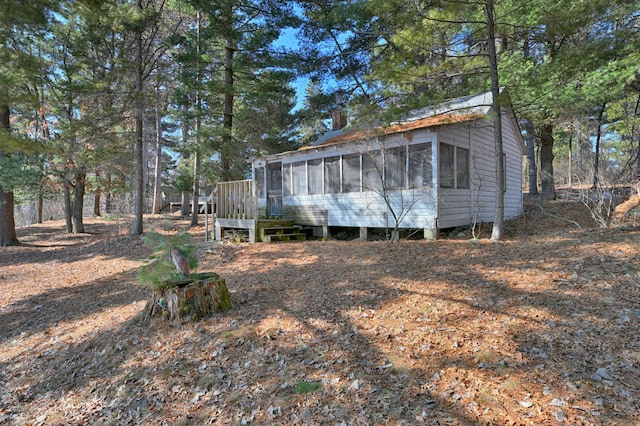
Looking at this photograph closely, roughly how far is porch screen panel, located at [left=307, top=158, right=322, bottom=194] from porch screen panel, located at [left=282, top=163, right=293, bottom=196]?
96cm

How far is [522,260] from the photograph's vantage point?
5.18 metres

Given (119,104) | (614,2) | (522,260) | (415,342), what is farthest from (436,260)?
(119,104)

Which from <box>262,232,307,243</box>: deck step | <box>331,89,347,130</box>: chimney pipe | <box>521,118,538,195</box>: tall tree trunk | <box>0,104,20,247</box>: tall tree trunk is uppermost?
<box>331,89,347,130</box>: chimney pipe

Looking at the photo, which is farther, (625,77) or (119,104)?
(119,104)

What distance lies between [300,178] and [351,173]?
225cm

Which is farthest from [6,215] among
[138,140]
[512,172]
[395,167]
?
[512,172]

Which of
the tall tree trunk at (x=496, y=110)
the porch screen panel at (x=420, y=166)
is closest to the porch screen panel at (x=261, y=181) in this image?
the porch screen panel at (x=420, y=166)

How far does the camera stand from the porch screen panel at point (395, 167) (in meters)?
8.83

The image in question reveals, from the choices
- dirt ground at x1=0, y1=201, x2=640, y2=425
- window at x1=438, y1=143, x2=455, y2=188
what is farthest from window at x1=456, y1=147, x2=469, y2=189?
dirt ground at x1=0, y1=201, x2=640, y2=425

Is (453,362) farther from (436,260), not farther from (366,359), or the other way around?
(436,260)

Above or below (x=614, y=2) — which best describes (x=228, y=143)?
below

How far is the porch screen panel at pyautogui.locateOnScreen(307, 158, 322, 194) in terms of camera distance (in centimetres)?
1070

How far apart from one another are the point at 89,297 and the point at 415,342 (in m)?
6.26

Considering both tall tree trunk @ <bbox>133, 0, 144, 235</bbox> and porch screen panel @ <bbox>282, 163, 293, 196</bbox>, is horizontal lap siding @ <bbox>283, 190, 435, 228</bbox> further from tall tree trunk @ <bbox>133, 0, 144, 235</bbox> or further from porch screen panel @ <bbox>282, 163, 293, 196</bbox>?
tall tree trunk @ <bbox>133, 0, 144, 235</bbox>
